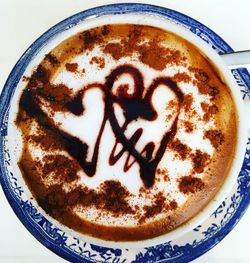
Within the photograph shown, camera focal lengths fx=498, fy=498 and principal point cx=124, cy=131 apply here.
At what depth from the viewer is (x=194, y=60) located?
1161 mm

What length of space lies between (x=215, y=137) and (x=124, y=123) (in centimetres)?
22

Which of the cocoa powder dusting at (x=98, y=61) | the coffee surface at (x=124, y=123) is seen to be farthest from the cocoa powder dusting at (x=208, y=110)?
the cocoa powder dusting at (x=98, y=61)

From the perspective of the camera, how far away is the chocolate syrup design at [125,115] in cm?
115

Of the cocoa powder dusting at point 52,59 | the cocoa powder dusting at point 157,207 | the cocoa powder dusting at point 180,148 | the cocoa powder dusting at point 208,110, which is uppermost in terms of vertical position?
the cocoa powder dusting at point 52,59

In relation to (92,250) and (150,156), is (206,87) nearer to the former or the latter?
(150,156)

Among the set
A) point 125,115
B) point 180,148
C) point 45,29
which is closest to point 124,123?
point 125,115

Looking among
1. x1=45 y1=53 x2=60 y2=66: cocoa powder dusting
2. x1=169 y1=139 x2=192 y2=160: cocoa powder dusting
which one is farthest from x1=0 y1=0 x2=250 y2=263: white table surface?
x1=169 y1=139 x2=192 y2=160: cocoa powder dusting

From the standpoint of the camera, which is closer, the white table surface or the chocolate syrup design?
the chocolate syrup design

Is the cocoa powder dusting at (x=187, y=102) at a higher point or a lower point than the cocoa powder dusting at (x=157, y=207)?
higher

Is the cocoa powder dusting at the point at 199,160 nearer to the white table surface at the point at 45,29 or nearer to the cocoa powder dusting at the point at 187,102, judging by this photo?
the cocoa powder dusting at the point at 187,102

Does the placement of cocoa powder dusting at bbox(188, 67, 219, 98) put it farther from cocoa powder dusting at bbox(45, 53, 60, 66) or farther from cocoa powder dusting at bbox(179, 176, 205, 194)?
cocoa powder dusting at bbox(45, 53, 60, 66)

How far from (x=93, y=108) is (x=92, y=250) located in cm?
37

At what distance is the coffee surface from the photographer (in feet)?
3.80

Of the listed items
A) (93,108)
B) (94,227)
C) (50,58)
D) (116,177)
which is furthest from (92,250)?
(50,58)
